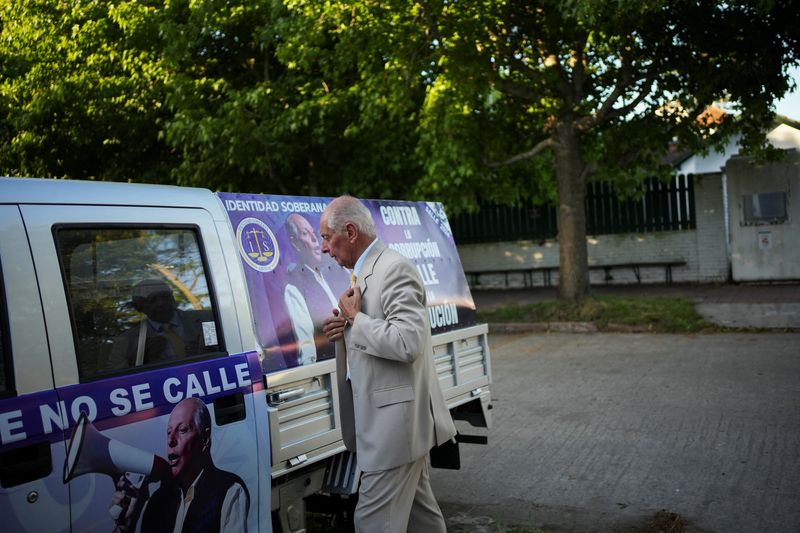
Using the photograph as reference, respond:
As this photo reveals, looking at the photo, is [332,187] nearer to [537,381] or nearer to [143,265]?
[537,381]

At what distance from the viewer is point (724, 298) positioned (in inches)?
617

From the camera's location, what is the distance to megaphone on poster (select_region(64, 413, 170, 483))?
110 inches

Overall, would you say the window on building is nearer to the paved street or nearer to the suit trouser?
the paved street

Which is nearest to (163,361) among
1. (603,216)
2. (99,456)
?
(99,456)

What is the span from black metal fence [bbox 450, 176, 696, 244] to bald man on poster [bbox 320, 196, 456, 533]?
15643mm

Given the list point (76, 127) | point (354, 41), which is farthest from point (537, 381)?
point (76, 127)

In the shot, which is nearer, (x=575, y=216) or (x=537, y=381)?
(x=537, y=381)

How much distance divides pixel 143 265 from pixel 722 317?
11.9m

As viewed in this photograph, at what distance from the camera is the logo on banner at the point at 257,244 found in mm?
3912

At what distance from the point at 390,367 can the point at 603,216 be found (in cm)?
1756

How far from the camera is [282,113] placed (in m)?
15.0

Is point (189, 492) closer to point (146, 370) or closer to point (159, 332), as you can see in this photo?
point (146, 370)

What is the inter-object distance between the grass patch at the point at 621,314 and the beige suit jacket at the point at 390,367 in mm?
10248

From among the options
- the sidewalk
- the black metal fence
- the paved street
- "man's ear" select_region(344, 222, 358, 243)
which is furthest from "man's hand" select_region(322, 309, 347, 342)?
the black metal fence
